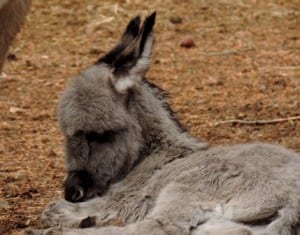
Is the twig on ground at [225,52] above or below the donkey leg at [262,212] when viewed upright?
below

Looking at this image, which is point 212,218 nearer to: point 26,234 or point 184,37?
point 26,234

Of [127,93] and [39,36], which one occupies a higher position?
[127,93]

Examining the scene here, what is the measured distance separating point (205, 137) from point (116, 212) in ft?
7.61

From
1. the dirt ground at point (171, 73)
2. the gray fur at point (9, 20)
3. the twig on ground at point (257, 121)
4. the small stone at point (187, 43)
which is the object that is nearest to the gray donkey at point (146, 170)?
the dirt ground at point (171, 73)

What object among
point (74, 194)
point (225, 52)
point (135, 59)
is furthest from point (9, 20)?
point (225, 52)

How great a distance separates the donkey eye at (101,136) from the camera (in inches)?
207

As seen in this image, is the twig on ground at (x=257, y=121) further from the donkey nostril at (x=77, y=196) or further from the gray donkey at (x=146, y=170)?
the donkey nostril at (x=77, y=196)

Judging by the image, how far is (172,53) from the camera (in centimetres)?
984

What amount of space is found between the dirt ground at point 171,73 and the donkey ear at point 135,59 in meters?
0.95

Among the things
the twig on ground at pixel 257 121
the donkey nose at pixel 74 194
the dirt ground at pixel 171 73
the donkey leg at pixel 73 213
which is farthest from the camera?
the twig on ground at pixel 257 121

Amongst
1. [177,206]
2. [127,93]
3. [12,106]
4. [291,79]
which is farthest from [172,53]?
[177,206]

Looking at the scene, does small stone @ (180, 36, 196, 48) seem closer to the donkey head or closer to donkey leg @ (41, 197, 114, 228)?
the donkey head

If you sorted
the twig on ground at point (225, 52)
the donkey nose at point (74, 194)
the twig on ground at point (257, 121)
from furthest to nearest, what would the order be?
the twig on ground at point (225, 52) → the twig on ground at point (257, 121) → the donkey nose at point (74, 194)

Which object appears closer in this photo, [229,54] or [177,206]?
[177,206]
